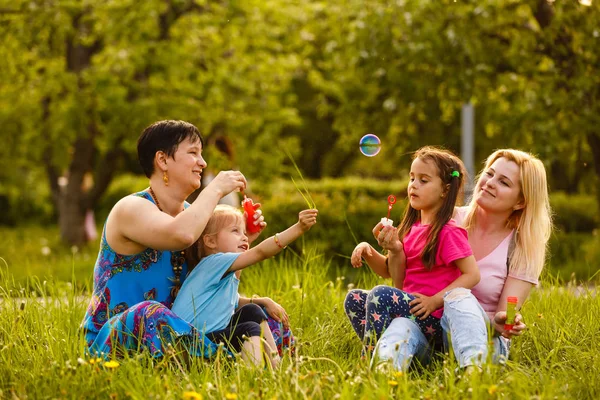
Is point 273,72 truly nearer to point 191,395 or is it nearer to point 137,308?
point 137,308

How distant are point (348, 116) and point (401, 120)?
570 millimetres

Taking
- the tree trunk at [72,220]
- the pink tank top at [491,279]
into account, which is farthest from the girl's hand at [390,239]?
the tree trunk at [72,220]

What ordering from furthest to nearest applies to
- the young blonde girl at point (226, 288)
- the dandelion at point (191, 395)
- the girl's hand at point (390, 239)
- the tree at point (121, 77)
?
the tree at point (121, 77) → the girl's hand at point (390, 239) → the young blonde girl at point (226, 288) → the dandelion at point (191, 395)

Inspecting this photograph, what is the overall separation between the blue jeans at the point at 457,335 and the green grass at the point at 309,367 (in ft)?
0.29

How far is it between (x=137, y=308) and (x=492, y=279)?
1562 millimetres

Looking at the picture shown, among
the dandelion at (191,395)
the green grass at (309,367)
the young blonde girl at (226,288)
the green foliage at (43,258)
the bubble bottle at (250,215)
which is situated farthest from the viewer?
the green foliage at (43,258)

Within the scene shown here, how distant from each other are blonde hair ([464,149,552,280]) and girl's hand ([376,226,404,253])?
53 centimetres

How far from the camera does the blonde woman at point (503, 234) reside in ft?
12.2

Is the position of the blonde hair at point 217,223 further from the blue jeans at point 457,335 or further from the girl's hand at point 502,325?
the girl's hand at point 502,325

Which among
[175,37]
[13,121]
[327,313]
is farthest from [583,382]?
[13,121]

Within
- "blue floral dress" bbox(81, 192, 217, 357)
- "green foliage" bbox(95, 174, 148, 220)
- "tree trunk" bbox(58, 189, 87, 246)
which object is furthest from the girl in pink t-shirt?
"green foliage" bbox(95, 174, 148, 220)

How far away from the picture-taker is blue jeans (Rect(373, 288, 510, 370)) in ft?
11.1

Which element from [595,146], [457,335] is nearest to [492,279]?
[457,335]

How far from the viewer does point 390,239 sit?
365 cm
